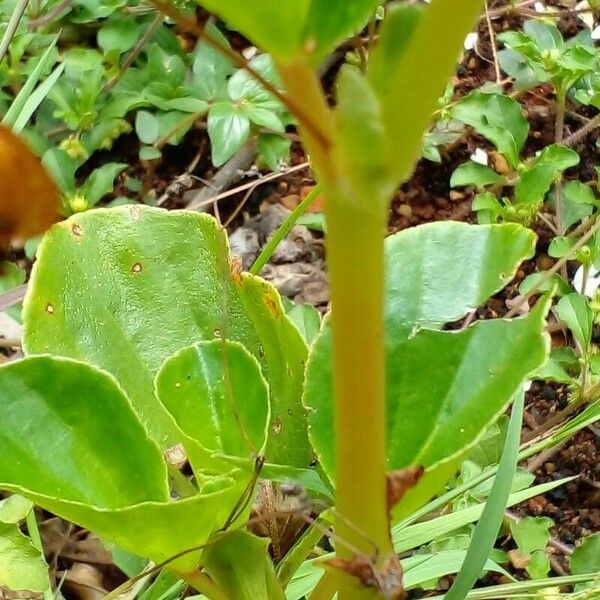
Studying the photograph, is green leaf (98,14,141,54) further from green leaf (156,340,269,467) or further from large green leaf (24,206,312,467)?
green leaf (156,340,269,467)

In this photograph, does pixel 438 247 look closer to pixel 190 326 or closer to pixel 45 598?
pixel 190 326

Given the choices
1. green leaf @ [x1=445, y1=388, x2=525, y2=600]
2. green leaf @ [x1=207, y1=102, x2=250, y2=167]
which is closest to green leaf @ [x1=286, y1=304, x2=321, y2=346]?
green leaf @ [x1=207, y1=102, x2=250, y2=167]

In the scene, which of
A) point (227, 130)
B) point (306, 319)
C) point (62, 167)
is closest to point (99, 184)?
point (62, 167)

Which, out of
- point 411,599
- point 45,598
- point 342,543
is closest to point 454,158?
point 411,599

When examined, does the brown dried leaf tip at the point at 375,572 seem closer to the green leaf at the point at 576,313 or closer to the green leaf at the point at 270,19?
the green leaf at the point at 270,19

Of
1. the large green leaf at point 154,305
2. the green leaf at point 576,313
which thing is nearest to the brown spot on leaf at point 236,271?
the large green leaf at point 154,305

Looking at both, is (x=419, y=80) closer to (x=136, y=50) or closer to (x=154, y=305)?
(x=154, y=305)
